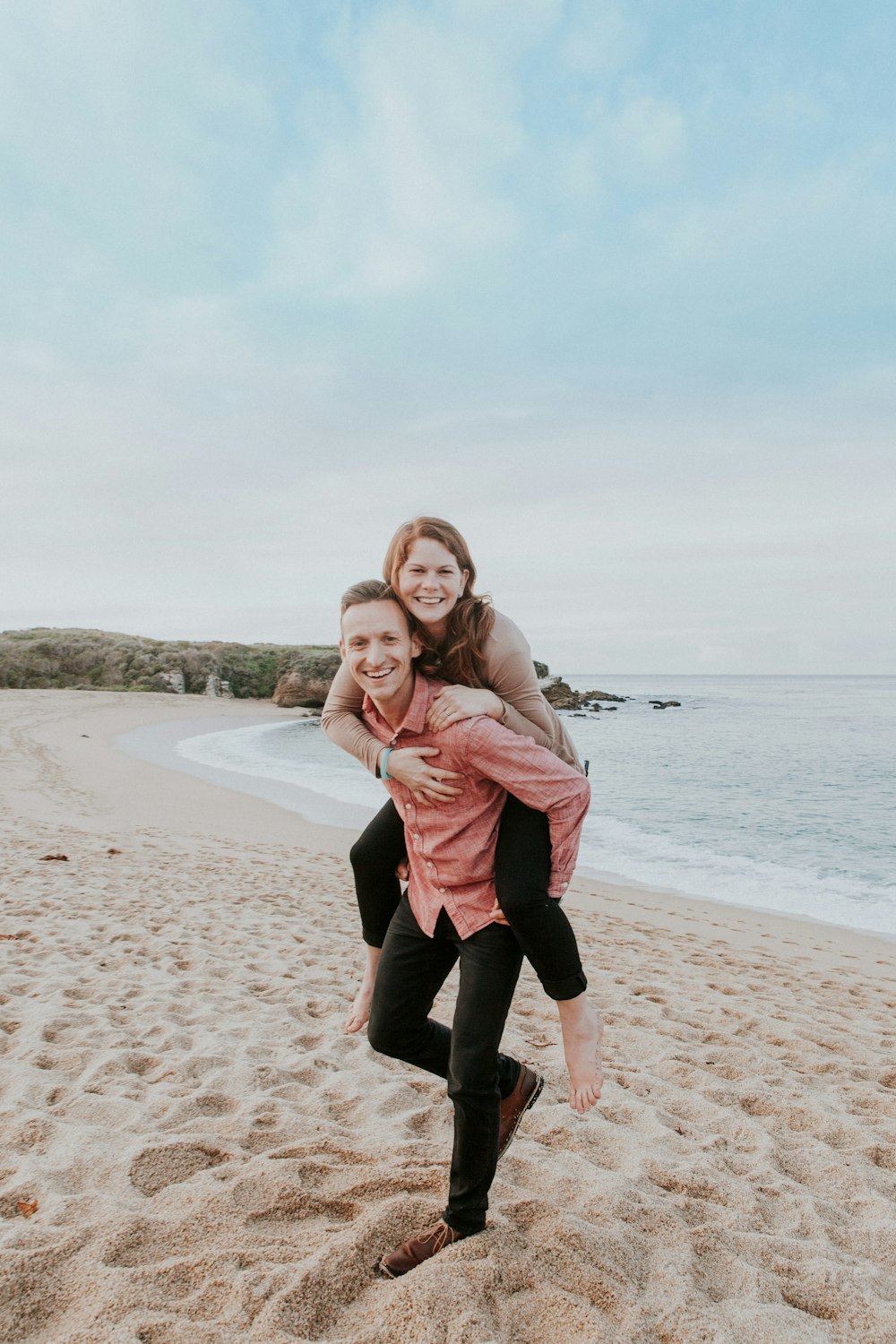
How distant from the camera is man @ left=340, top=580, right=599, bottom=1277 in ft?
7.85

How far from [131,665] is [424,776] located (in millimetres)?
50961

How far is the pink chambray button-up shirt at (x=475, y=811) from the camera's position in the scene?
2393 millimetres

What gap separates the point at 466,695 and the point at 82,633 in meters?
61.8

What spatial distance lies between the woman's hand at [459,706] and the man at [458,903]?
0.03 m

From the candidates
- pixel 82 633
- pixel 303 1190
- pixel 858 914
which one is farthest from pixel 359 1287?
pixel 82 633

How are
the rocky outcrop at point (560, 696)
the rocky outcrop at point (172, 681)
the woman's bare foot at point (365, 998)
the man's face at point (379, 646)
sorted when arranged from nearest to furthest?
the man's face at point (379, 646) < the woman's bare foot at point (365, 998) < the rocky outcrop at point (172, 681) < the rocky outcrop at point (560, 696)

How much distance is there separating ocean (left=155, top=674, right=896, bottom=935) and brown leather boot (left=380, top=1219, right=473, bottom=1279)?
7.83m

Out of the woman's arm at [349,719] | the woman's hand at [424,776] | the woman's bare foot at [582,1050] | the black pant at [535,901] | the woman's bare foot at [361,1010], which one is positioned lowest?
the woman's bare foot at [361,1010]

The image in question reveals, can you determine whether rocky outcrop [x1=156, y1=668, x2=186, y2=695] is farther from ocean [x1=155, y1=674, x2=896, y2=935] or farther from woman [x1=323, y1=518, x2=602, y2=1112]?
woman [x1=323, y1=518, x2=602, y2=1112]

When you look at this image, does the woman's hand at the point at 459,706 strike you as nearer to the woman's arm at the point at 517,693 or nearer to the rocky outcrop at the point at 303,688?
the woman's arm at the point at 517,693

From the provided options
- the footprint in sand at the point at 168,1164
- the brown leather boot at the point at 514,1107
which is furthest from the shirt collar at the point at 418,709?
the footprint in sand at the point at 168,1164

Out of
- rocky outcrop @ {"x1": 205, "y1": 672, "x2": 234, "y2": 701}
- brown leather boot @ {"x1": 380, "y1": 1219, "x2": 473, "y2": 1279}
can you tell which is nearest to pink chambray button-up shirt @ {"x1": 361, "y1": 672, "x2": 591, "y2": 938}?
brown leather boot @ {"x1": 380, "y1": 1219, "x2": 473, "y2": 1279}

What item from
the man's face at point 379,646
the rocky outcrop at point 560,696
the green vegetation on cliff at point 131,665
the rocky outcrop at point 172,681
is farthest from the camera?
the rocky outcrop at point 560,696

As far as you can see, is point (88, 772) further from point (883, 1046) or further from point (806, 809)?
point (883, 1046)
